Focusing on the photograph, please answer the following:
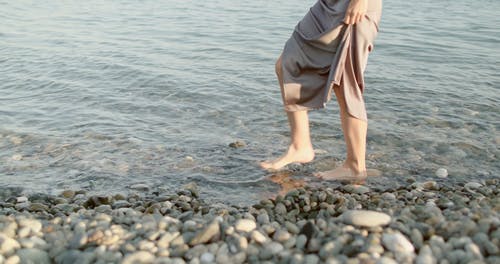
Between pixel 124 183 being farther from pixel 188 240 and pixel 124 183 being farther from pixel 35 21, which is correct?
pixel 35 21

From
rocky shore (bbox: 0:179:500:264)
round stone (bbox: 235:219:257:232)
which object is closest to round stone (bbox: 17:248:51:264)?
rocky shore (bbox: 0:179:500:264)

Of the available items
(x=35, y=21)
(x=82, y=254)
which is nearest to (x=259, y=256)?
(x=82, y=254)

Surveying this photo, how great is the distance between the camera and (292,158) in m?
4.44

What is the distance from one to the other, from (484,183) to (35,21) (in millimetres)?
10245

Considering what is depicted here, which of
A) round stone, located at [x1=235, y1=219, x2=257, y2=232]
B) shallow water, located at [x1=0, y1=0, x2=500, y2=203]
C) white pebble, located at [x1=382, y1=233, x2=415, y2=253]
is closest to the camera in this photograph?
white pebble, located at [x1=382, y1=233, x2=415, y2=253]

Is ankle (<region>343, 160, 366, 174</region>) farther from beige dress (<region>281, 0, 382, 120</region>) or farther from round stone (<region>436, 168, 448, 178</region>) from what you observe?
round stone (<region>436, 168, 448, 178</region>)

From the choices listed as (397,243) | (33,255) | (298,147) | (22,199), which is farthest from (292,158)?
(33,255)

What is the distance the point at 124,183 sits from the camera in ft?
14.3

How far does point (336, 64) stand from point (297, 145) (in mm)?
865

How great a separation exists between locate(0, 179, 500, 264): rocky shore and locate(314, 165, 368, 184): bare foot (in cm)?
62

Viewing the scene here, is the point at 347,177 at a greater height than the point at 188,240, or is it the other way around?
the point at 188,240

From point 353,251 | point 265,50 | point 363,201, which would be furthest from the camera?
point 265,50

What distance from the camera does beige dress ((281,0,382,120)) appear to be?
147 inches

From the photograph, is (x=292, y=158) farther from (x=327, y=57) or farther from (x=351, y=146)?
(x=327, y=57)
